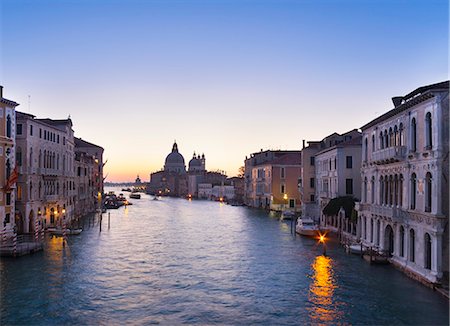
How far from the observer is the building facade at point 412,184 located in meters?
19.3

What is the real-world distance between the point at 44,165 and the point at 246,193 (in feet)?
214

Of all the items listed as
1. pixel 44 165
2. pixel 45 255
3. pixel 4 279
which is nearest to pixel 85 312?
pixel 4 279

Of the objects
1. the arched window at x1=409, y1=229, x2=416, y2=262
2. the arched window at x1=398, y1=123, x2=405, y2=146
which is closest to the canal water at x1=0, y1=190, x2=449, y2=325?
the arched window at x1=409, y1=229, x2=416, y2=262

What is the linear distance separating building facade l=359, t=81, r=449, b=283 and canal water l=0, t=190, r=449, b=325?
1522mm

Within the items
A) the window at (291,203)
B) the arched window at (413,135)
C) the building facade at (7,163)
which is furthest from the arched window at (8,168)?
the window at (291,203)

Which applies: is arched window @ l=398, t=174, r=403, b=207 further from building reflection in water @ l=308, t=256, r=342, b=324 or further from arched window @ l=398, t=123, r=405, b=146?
building reflection in water @ l=308, t=256, r=342, b=324

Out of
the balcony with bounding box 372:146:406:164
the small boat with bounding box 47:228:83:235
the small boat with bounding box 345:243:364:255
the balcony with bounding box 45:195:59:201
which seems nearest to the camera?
the balcony with bounding box 372:146:406:164

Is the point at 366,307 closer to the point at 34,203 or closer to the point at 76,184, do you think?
the point at 34,203

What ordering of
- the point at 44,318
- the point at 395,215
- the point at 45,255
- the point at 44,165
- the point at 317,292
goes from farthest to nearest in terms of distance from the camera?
the point at 44,165
the point at 45,255
the point at 395,215
the point at 317,292
the point at 44,318

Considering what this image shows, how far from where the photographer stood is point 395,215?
24000 mm

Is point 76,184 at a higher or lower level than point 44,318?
higher

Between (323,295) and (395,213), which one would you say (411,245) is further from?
(323,295)

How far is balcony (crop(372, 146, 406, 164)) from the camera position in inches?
914

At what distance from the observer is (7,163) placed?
103 ft
